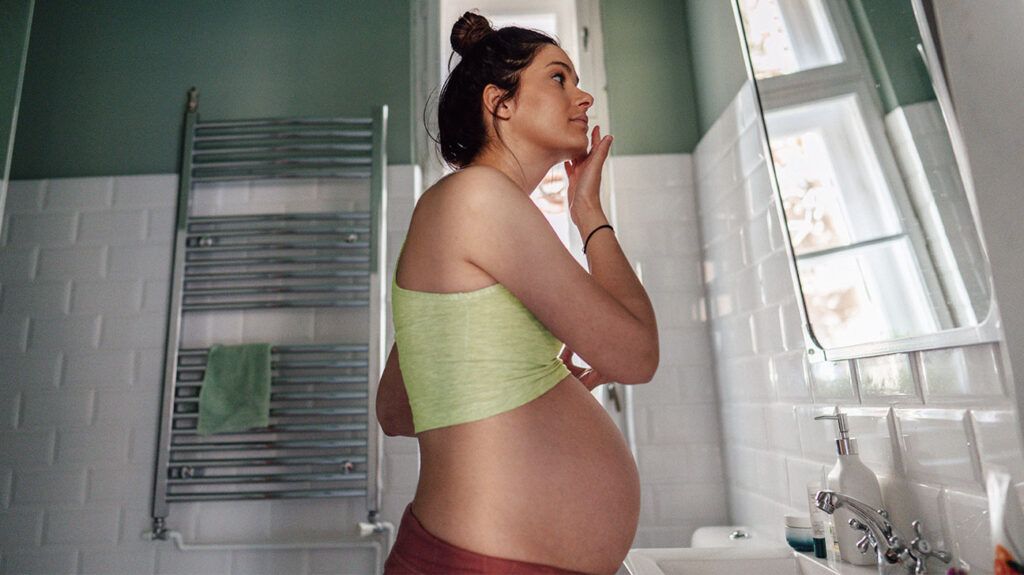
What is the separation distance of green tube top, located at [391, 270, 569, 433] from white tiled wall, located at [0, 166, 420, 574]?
1203 mm

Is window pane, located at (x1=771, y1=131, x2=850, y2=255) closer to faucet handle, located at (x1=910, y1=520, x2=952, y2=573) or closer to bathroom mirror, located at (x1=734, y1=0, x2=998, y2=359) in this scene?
bathroom mirror, located at (x1=734, y1=0, x2=998, y2=359)

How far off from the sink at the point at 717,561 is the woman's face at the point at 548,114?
30.8 inches

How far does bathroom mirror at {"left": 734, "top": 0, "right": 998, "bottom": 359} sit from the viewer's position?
2.47 feet

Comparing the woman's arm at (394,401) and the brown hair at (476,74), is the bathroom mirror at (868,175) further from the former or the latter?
the woman's arm at (394,401)

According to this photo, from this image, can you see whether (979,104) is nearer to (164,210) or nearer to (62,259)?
(164,210)

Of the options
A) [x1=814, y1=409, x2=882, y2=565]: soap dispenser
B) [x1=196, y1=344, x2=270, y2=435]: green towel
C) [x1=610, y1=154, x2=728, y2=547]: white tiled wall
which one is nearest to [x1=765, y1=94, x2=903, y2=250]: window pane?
[x1=814, y1=409, x2=882, y2=565]: soap dispenser

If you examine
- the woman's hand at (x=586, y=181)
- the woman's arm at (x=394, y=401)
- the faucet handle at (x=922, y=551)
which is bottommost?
the faucet handle at (x=922, y=551)

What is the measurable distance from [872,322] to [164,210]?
1985 millimetres

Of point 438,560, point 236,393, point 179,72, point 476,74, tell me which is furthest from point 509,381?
point 179,72

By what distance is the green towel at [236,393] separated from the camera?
1.82 meters

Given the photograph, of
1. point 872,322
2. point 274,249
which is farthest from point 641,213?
point 274,249

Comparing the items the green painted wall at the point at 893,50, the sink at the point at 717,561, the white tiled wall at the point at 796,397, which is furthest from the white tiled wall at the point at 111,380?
the green painted wall at the point at 893,50

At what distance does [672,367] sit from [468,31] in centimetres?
122

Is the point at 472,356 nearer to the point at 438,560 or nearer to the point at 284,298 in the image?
the point at 438,560
